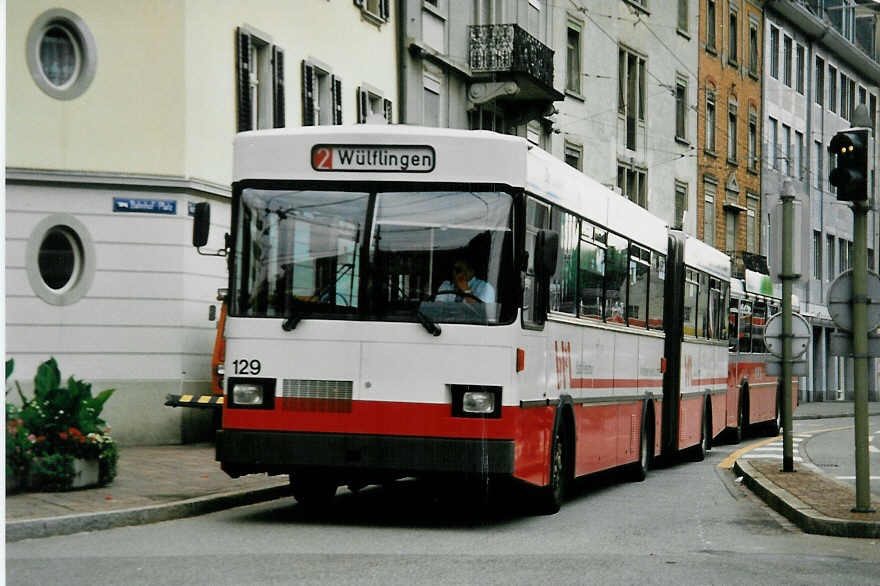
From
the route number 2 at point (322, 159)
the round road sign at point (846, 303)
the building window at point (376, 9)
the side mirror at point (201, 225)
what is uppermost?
the building window at point (376, 9)

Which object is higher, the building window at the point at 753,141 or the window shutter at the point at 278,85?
the building window at the point at 753,141

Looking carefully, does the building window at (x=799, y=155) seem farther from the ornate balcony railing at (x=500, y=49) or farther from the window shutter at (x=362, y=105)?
the window shutter at (x=362, y=105)

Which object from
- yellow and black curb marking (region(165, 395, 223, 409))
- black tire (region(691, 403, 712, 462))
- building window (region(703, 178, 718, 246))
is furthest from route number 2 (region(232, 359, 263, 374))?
building window (region(703, 178, 718, 246))

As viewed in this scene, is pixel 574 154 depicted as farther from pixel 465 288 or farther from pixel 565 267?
pixel 465 288

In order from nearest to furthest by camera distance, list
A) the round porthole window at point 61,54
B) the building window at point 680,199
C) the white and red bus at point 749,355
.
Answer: the round porthole window at point 61,54, the white and red bus at point 749,355, the building window at point 680,199

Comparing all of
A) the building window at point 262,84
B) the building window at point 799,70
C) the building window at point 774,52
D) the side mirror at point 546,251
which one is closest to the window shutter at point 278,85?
the building window at point 262,84

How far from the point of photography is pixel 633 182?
46.9 metres

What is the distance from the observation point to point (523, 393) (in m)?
12.0

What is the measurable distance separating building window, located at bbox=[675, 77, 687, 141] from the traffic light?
38.7m

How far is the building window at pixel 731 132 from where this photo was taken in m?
56.5

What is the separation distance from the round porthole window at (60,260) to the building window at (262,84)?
3803 mm

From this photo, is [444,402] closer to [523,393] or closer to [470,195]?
[523,393]

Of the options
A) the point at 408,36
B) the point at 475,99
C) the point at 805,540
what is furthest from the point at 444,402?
the point at 475,99

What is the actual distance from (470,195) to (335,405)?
73.2 inches
